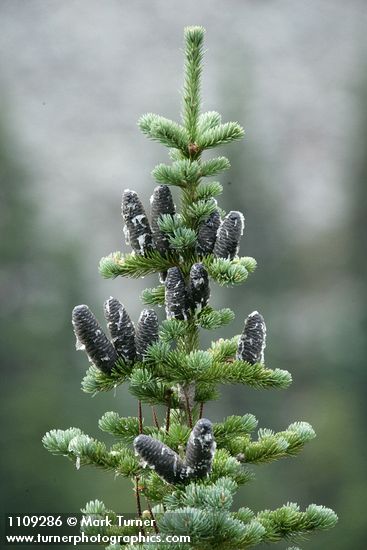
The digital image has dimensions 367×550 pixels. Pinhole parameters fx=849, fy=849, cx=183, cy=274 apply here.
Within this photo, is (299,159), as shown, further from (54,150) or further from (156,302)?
(156,302)

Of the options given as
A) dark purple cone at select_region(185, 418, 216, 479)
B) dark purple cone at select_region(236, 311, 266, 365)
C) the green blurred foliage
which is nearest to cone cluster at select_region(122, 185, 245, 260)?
dark purple cone at select_region(236, 311, 266, 365)

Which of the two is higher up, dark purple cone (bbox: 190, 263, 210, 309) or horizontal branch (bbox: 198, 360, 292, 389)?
dark purple cone (bbox: 190, 263, 210, 309)

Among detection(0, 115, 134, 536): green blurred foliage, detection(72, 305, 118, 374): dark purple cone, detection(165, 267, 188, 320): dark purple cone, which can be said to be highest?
detection(0, 115, 134, 536): green blurred foliage

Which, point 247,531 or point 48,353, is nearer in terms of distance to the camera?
point 247,531

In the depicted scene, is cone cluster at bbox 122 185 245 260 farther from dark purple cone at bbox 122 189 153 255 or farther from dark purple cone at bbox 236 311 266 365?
dark purple cone at bbox 236 311 266 365

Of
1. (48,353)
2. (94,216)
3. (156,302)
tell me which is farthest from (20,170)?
(156,302)

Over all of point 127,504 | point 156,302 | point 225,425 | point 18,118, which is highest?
point 18,118

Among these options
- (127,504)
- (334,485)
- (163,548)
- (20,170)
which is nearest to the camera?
(163,548)

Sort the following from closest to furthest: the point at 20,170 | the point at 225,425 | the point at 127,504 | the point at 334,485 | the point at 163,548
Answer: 1. the point at 163,548
2. the point at 225,425
3. the point at 127,504
4. the point at 334,485
5. the point at 20,170
